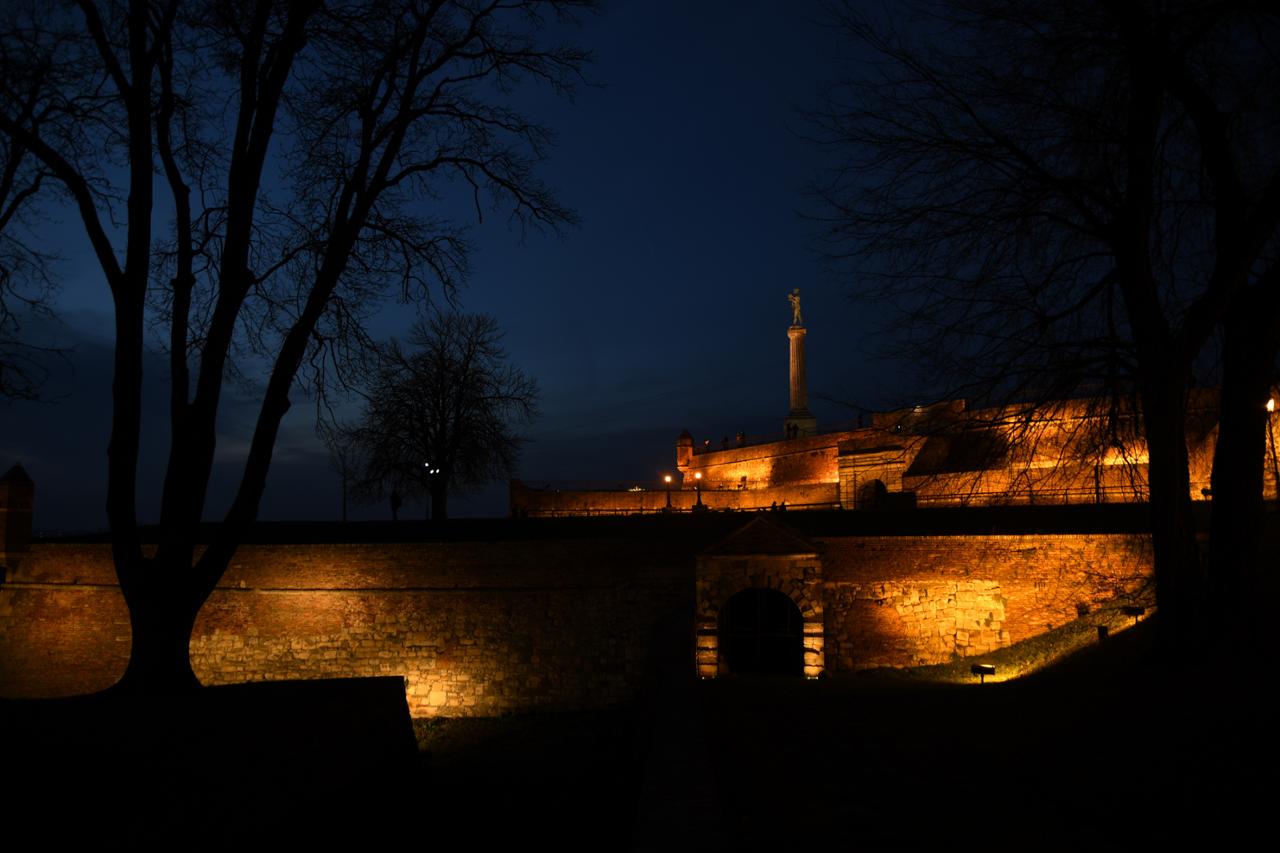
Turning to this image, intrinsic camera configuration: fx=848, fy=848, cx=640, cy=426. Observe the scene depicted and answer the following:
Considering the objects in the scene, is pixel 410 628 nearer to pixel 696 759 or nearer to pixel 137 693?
pixel 137 693

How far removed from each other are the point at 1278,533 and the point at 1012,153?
9923 millimetres

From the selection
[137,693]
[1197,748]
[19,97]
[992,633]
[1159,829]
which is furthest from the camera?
[992,633]

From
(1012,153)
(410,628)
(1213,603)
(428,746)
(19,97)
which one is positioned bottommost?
(428,746)

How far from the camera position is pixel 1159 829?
4.34 m

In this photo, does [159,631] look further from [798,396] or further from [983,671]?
[798,396]

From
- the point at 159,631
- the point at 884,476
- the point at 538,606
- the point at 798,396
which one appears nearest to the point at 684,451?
the point at 798,396

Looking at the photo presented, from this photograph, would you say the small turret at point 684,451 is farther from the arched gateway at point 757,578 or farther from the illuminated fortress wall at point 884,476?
the arched gateway at point 757,578

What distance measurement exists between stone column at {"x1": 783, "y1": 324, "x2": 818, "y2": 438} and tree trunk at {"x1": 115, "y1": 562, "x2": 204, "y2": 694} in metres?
36.2

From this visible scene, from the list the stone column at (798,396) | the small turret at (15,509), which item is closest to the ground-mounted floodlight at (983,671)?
the small turret at (15,509)

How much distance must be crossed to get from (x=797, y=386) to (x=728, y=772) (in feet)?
132

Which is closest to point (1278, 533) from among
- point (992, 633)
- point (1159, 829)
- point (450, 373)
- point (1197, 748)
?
point (992, 633)

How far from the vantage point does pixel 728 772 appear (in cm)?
623

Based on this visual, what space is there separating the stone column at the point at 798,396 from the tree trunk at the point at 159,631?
119 ft

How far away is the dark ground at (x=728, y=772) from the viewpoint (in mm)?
4633
